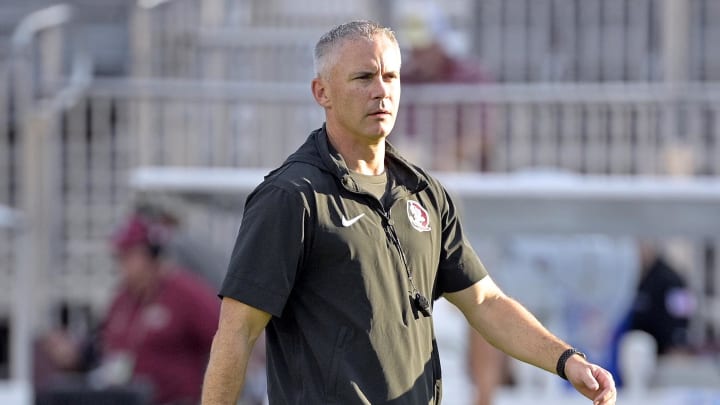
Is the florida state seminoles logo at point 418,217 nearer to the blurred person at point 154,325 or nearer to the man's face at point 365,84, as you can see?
the man's face at point 365,84

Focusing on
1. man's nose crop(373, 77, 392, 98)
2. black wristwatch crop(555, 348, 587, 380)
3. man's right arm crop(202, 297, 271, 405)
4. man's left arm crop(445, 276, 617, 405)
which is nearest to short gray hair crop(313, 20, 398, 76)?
man's nose crop(373, 77, 392, 98)

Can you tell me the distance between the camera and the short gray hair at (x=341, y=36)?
12.1 ft

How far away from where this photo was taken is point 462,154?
9328 mm

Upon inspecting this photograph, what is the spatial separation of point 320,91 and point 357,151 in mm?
182

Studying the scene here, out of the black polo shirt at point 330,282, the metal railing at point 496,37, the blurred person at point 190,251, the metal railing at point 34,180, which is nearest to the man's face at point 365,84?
the black polo shirt at point 330,282

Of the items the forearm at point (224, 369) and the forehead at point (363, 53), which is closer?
the forearm at point (224, 369)

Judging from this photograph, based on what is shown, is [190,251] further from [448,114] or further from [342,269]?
[342,269]

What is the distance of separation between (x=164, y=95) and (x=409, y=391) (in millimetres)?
5780

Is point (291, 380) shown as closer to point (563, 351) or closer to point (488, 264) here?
point (563, 351)

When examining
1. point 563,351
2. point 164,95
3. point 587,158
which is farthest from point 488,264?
point 563,351

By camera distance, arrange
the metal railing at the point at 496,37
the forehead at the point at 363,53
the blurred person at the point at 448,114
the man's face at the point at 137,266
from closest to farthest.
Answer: the forehead at the point at 363,53, the man's face at the point at 137,266, the blurred person at the point at 448,114, the metal railing at the point at 496,37

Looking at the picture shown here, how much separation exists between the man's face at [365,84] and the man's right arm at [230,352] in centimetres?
55

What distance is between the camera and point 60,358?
28.1 ft

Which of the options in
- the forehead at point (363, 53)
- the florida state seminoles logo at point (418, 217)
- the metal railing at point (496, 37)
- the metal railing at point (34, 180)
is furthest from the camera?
the metal railing at point (496, 37)
